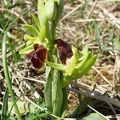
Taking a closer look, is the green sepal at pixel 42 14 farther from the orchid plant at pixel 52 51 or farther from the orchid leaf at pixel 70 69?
the orchid leaf at pixel 70 69

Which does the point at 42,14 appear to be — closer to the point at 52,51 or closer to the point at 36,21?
the point at 36,21

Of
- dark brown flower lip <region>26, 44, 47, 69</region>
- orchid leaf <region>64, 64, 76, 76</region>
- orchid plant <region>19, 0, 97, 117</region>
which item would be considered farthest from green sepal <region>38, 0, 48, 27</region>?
orchid leaf <region>64, 64, 76, 76</region>

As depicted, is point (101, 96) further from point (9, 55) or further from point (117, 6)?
point (117, 6)

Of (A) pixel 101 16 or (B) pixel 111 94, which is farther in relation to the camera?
(A) pixel 101 16

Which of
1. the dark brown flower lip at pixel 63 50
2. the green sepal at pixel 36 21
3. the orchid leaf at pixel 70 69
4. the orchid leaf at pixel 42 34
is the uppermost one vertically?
the green sepal at pixel 36 21

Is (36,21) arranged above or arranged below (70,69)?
above

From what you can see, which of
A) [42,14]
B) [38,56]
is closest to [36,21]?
[42,14]

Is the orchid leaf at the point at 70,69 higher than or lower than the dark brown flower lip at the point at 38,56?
lower

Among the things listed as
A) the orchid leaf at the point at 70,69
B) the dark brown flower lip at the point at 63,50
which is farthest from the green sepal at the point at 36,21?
the orchid leaf at the point at 70,69

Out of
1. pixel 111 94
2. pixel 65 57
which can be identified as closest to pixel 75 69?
pixel 65 57
